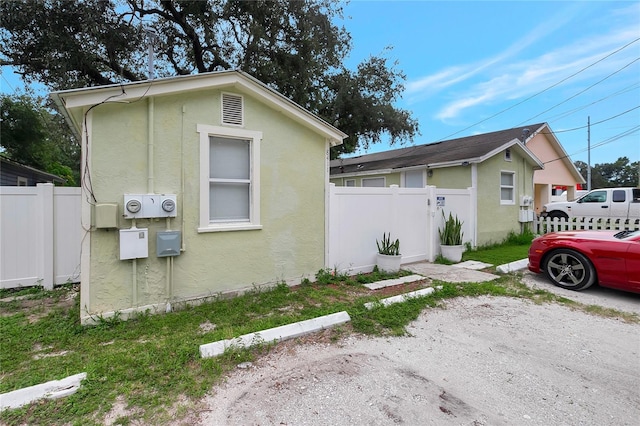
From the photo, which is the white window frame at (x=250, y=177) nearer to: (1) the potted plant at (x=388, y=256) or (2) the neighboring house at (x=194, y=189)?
(2) the neighboring house at (x=194, y=189)

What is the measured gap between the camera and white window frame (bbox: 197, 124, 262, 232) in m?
4.62

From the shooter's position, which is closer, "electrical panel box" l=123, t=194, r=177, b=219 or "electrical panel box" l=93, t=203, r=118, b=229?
"electrical panel box" l=93, t=203, r=118, b=229

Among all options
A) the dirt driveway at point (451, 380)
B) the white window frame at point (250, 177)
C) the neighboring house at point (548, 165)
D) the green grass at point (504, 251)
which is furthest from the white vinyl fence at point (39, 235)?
the neighboring house at point (548, 165)

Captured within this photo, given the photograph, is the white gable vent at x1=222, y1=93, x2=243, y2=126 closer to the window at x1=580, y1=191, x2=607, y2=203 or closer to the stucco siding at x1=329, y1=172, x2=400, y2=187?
the stucco siding at x1=329, y1=172, x2=400, y2=187

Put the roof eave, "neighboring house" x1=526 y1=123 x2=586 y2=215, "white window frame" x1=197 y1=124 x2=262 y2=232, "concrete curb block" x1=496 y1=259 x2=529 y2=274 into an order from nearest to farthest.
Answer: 1. the roof eave
2. "white window frame" x1=197 y1=124 x2=262 y2=232
3. "concrete curb block" x1=496 y1=259 x2=529 y2=274
4. "neighboring house" x1=526 y1=123 x2=586 y2=215

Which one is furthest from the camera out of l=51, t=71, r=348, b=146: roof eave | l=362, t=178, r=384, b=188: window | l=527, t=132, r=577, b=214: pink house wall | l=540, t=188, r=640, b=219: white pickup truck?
l=527, t=132, r=577, b=214: pink house wall

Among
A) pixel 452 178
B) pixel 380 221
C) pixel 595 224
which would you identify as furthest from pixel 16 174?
pixel 595 224

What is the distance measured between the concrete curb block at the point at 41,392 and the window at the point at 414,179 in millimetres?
11377

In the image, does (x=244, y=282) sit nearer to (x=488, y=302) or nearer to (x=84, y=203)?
(x=84, y=203)

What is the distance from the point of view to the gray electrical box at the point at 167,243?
13.9 ft

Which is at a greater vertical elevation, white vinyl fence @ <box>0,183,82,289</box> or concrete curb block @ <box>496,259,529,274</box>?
white vinyl fence @ <box>0,183,82,289</box>

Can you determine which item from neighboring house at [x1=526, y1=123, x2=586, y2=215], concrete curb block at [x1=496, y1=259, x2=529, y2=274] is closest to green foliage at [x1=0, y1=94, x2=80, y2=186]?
concrete curb block at [x1=496, y1=259, x2=529, y2=274]

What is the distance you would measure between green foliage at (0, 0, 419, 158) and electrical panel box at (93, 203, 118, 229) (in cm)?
800

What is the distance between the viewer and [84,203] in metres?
3.87
